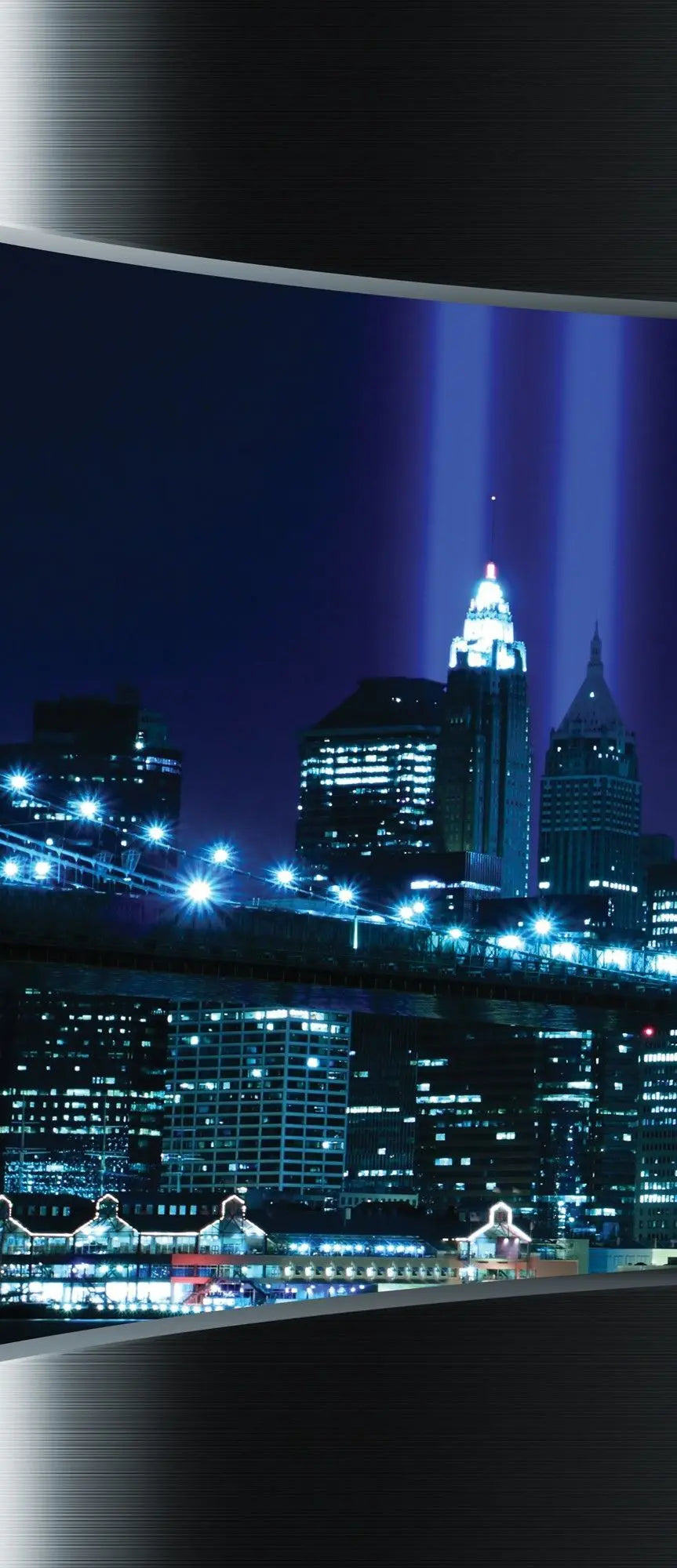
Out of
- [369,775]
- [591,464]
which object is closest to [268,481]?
[369,775]

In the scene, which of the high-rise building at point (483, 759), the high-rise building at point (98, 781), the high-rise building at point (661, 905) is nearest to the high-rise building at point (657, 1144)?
the high-rise building at point (483, 759)

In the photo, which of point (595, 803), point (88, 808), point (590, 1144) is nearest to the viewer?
point (88, 808)

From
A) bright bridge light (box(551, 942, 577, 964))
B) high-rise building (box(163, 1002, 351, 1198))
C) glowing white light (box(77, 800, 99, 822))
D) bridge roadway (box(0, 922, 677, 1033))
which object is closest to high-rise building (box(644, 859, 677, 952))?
bright bridge light (box(551, 942, 577, 964))

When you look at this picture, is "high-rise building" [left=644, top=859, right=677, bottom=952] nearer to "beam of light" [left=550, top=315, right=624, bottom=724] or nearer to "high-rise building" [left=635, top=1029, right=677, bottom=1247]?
"beam of light" [left=550, top=315, right=624, bottom=724]

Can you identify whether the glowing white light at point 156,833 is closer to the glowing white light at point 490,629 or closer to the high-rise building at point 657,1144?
the glowing white light at point 490,629

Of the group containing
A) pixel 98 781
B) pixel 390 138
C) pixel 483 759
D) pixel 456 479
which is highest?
pixel 456 479

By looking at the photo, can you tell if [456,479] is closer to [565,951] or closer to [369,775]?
[565,951]
